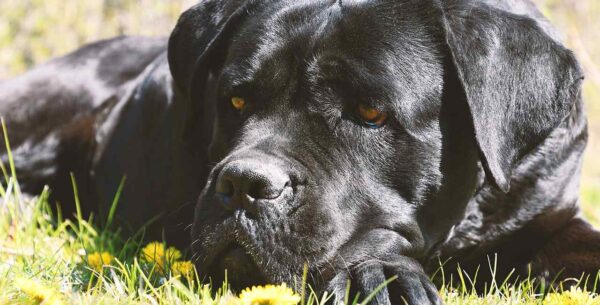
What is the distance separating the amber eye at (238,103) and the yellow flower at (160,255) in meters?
0.53

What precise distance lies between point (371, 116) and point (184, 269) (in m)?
0.76

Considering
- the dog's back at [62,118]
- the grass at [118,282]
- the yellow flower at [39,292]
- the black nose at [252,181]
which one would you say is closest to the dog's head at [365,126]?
the black nose at [252,181]

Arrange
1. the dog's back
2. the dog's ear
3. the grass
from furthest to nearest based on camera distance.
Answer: the dog's back < the dog's ear < the grass

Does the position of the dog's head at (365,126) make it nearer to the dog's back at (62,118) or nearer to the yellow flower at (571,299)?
the yellow flower at (571,299)

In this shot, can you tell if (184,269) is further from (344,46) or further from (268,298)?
(344,46)

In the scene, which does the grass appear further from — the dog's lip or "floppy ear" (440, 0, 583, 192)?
"floppy ear" (440, 0, 583, 192)

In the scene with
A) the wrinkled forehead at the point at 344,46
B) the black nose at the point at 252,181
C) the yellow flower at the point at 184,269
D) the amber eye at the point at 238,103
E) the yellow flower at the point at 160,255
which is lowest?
the yellow flower at the point at 160,255

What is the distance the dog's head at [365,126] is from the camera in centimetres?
255

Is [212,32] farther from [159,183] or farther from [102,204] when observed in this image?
[102,204]

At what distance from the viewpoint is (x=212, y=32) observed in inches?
131

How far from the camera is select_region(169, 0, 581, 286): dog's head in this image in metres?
2.55

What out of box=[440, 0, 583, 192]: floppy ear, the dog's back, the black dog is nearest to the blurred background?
the dog's back

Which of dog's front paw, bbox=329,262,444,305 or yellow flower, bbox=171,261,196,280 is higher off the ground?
dog's front paw, bbox=329,262,444,305

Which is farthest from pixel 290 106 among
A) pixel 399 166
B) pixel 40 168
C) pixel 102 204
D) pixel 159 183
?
pixel 40 168
